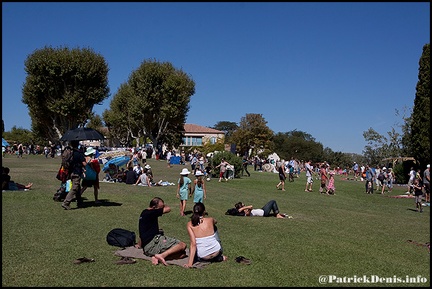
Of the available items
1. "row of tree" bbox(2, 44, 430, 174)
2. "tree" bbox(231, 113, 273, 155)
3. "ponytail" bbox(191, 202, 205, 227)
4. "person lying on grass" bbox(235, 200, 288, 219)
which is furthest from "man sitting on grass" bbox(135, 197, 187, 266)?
"tree" bbox(231, 113, 273, 155)

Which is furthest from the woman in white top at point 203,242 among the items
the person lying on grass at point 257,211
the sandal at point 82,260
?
the person lying on grass at point 257,211

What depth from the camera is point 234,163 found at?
3023cm

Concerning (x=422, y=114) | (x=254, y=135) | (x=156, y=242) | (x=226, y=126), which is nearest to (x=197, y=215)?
(x=156, y=242)

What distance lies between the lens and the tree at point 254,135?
73.7 meters

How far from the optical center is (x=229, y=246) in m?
8.89

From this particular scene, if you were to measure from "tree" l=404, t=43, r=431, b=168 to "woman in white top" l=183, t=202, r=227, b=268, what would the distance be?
2634 cm

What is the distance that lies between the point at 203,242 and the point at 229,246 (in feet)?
4.66

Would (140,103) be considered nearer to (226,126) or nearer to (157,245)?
(157,245)

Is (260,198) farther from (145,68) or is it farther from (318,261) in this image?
(145,68)

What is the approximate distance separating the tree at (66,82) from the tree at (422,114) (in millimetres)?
30286

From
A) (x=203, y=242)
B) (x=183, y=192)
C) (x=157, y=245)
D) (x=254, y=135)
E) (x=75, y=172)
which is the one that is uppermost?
(x=254, y=135)

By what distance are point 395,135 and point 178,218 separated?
45.1 meters

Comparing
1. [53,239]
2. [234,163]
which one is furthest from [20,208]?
[234,163]

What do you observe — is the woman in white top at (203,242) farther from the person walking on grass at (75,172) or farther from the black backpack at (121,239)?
the person walking on grass at (75,172)
